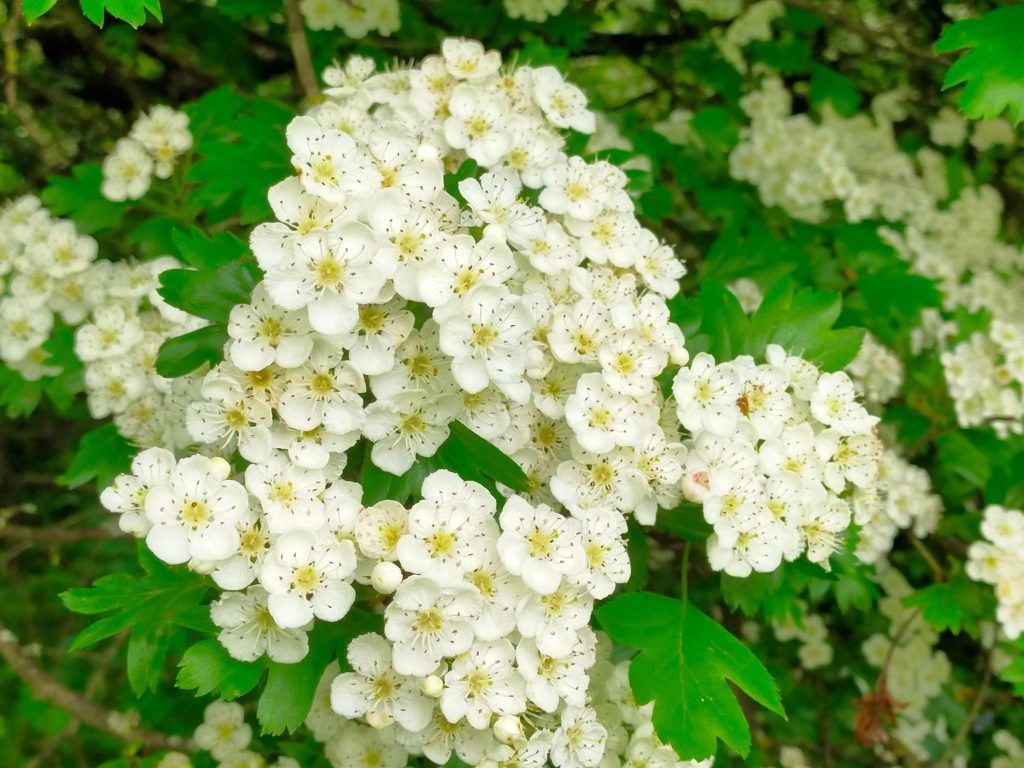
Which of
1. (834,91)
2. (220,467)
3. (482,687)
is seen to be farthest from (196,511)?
(834,91)

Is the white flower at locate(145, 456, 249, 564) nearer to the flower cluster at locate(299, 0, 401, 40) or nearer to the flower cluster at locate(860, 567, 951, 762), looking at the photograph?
the flower cluster at locate(299, 0, 401, 40)

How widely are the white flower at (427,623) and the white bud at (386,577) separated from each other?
0.5 inches

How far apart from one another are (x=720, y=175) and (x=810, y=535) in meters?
2.06

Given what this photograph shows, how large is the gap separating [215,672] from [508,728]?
54 centimetres

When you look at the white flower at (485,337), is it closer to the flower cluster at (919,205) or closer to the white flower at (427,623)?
the white flower at (427,623)

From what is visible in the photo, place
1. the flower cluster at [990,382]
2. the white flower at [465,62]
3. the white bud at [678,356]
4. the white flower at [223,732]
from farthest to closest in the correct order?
the flower cluster at [990,382]
the white flower at [223,732]
the white flower at [465,62]
the white bud at [678,356]

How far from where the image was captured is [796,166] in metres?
3.54

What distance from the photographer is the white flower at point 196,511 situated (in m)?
1.61

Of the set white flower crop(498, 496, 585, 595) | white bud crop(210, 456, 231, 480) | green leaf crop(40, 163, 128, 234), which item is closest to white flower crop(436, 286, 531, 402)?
white flower crop(498, 496, 585, 595)

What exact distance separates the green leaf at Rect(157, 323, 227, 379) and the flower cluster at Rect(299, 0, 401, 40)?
1851 millimetres

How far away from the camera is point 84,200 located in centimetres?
292

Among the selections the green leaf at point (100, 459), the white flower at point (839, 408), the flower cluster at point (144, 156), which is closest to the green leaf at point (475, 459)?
the white flower at point (839, 408)

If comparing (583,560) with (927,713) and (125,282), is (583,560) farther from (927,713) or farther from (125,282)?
(927,713)

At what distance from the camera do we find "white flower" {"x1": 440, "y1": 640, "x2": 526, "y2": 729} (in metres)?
1.61
